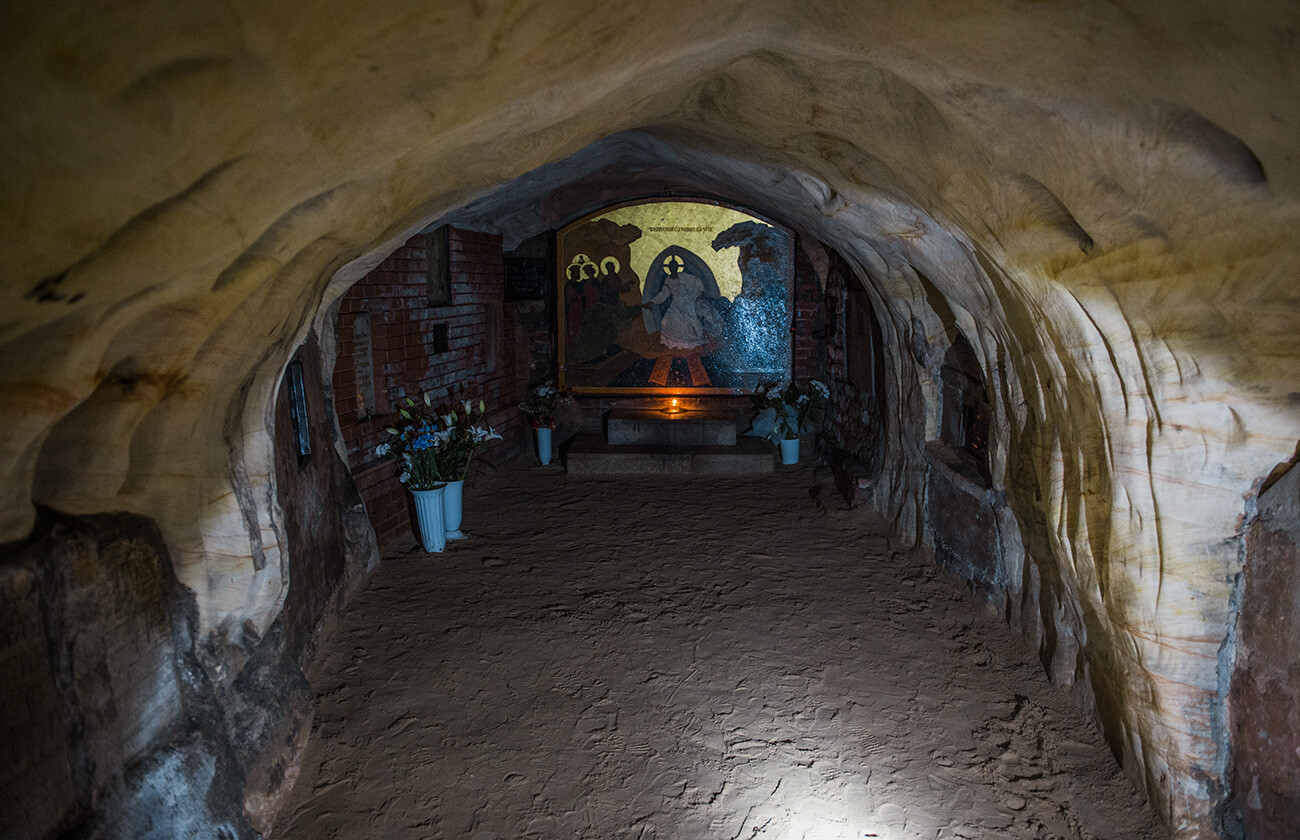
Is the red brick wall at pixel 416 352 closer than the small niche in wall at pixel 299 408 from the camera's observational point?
Result: No

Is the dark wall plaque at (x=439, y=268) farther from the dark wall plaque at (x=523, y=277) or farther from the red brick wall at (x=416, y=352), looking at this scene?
the dark wall plaque at (x=523, y=277)

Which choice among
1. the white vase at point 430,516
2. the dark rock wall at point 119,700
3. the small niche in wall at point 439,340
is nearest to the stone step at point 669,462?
the small niche in wall at point 439,340

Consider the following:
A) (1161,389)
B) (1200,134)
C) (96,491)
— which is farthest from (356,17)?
(1161,389)

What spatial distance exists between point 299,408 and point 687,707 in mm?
2892

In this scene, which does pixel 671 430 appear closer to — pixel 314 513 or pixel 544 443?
pixel 544 443

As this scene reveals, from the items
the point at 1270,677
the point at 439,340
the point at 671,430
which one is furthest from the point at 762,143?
the point at 671,430

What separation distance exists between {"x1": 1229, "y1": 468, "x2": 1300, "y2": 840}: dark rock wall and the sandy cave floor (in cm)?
45

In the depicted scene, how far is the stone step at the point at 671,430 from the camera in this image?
911 centimetres

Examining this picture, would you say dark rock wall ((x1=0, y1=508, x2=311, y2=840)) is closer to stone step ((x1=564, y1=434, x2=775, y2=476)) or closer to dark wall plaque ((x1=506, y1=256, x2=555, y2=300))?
stone step ((x1=564, y1=434, x2=775, y2=476))

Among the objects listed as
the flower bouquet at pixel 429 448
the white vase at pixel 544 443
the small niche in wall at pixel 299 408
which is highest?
the small niche in wall at pixel 299 408

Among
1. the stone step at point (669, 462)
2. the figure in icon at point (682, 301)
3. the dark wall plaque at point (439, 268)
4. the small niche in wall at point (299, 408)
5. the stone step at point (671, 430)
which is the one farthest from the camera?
the figure in icon at point (682, 301)

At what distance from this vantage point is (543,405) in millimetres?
9258

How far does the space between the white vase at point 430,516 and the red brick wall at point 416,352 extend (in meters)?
0.38

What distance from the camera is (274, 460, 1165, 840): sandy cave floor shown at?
3.41 metres
